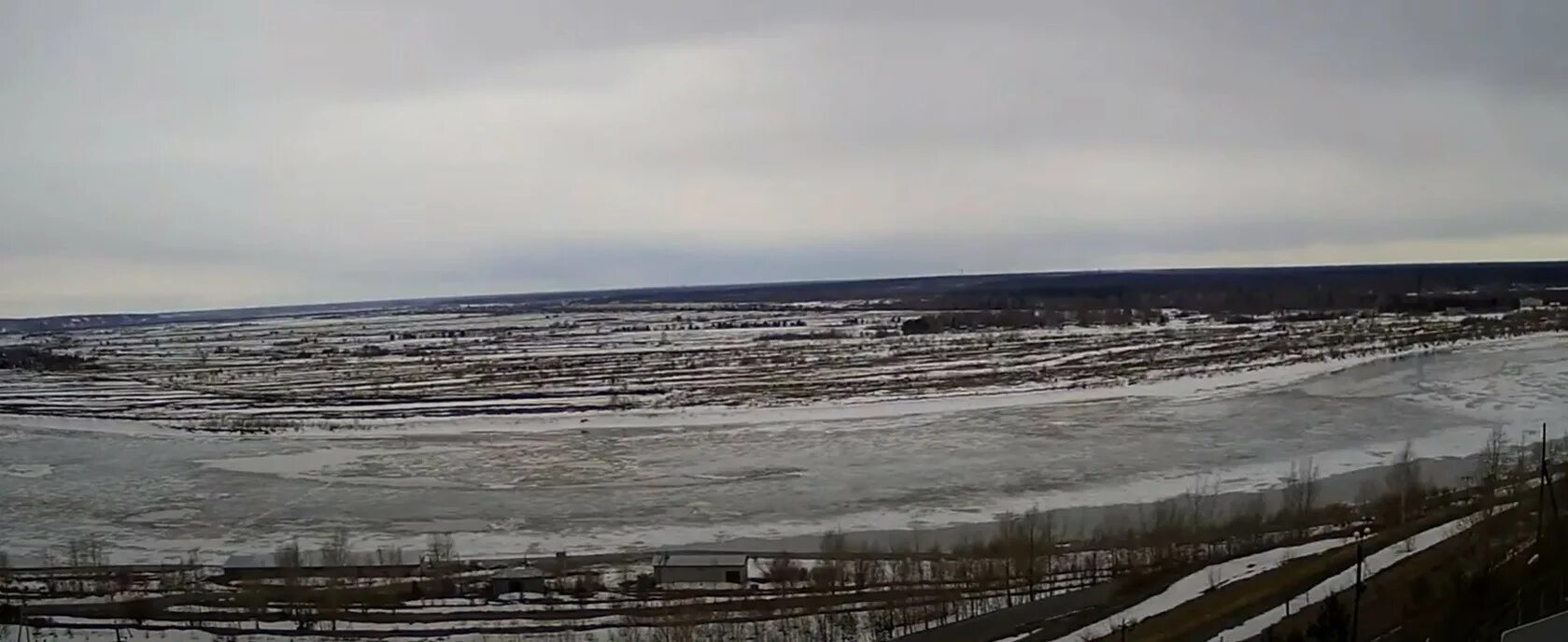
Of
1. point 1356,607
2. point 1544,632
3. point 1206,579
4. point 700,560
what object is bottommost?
point 1206,579

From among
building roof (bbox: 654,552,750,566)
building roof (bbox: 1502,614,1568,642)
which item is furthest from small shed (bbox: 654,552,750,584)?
building roof (bbox: 1502,614,1568,642)

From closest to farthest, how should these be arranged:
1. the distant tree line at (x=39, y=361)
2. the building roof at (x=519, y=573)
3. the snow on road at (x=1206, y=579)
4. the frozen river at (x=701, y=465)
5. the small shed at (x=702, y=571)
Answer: the snow on road at (x=1206, y=579), the small shed at (x=702, y=571), the building roof at (x=519, y=573), the frozen river at (x=701, y=465), the distant tree line at (x=39, y=361)

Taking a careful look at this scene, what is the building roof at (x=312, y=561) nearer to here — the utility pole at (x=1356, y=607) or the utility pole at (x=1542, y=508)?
the utility pole at (x=1356, y=607)

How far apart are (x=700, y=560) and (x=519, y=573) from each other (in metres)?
1.65

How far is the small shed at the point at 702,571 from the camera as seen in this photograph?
1092 centimetres

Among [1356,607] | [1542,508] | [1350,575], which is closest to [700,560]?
[1356,607]

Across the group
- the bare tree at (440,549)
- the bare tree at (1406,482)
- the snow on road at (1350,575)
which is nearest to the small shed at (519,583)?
the bare tree at (440,549)

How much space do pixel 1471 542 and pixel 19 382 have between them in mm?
33959

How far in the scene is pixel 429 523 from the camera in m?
13.9

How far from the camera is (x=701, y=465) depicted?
55.2 feet

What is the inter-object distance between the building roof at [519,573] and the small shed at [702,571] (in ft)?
3.57

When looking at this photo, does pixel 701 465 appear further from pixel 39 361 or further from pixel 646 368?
pixel 39 361

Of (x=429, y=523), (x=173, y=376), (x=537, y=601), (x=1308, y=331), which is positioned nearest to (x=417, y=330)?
(x=173, y=376)

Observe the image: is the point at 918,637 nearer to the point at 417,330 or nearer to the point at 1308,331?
the point at 1308,331
